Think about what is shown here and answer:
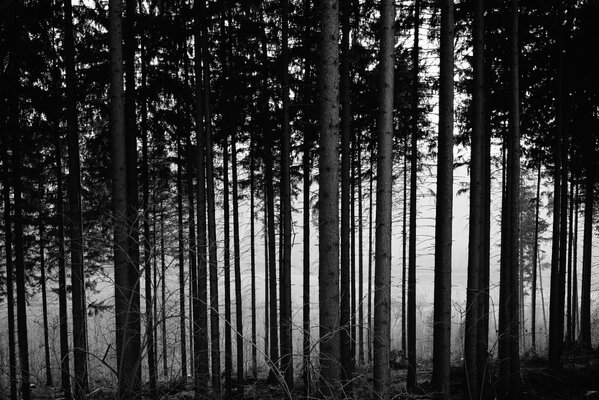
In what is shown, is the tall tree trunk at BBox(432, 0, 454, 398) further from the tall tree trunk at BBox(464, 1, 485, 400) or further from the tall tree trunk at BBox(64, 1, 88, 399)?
the tall tree trunk at BBox(64, 1, 88, 399)

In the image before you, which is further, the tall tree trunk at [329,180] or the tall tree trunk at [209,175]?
the tall tree trunk at [209,175]

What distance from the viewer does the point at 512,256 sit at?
9469mm

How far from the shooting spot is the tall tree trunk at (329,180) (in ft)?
20.2

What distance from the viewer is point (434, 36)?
1094 cm

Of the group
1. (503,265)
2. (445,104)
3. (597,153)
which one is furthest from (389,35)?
(597,153)

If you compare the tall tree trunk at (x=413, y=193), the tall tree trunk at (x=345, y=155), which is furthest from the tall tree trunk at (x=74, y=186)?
the tall tree trunk at (x=413, y=193)

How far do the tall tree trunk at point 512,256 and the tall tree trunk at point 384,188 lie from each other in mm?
3939

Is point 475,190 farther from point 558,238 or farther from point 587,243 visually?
point 587,243

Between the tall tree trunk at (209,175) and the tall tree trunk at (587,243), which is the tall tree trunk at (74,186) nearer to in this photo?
the tall tree trunk at (209,175)


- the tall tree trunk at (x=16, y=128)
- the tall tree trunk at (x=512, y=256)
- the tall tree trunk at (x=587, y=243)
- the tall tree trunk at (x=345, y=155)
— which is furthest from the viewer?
the tall tree trunk at (x=587, y=243)

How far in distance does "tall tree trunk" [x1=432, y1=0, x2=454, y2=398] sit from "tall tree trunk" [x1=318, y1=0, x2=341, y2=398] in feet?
8.41

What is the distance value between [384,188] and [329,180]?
1.04 meters

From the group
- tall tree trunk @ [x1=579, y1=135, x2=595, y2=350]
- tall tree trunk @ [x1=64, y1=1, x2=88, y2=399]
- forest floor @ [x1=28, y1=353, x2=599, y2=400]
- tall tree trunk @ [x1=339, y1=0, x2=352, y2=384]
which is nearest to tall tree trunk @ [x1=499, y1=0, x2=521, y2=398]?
forest floor @ [x1=28, y1=353, x2=599, y2=400]

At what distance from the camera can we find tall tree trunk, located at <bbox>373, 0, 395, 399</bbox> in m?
6.52
